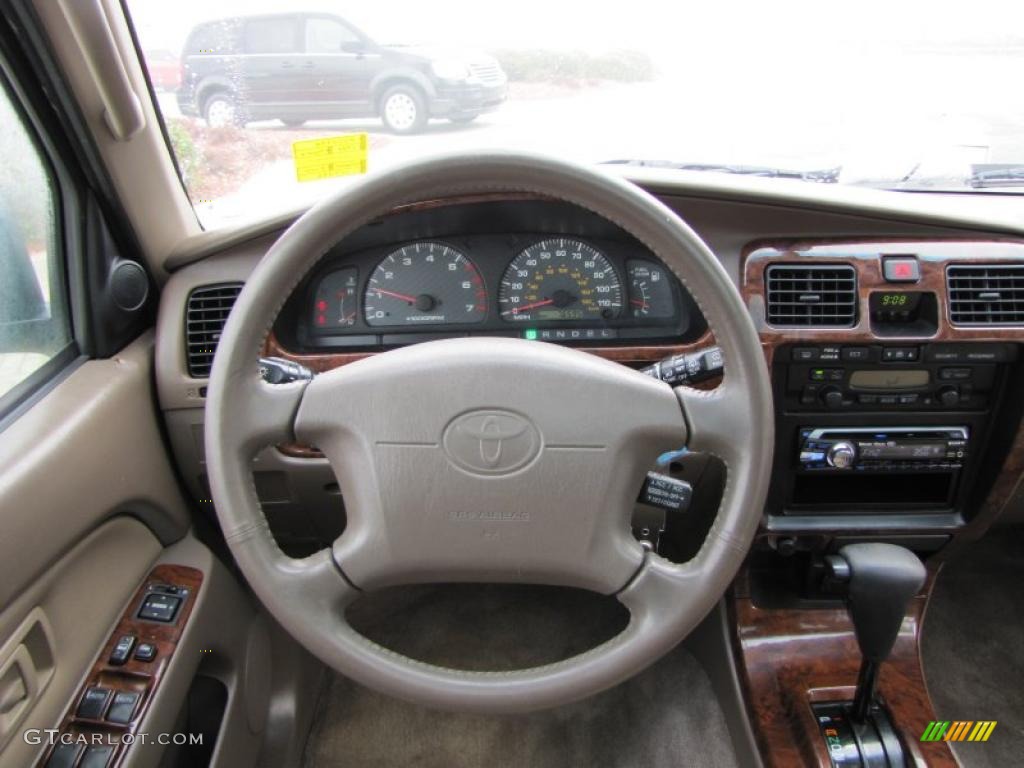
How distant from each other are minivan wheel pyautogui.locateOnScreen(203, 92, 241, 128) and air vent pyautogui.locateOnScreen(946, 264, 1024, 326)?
5.21ft

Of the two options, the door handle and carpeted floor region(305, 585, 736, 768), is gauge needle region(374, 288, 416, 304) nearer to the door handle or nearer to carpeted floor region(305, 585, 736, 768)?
the door handle

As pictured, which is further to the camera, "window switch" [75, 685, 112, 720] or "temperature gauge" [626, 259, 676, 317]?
"temperature gauge" [626, 259, 676, 317]

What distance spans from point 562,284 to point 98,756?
1.21 meters

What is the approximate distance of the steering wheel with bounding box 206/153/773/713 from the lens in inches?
41.2

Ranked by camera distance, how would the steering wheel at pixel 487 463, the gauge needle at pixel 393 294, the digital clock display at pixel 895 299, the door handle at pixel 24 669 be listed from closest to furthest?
1. the steering wheel at pixel 487 463
2. the door handle at pixel 24 669
3. the digital clock display at pixel 895 299
4. the gauge needle at pixel 393 294

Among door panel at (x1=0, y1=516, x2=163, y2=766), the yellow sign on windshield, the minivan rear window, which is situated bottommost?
door panel at (x1=0, y1=516, x2=163, y2=766)

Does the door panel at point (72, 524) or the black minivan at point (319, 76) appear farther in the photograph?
the black minivan at point (319, 76)

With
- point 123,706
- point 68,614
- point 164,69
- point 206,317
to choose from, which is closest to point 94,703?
point 123,706

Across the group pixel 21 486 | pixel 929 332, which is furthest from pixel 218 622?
pixel 929 332

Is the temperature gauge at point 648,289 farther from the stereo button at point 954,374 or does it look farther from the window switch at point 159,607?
the window switch at point 159,607

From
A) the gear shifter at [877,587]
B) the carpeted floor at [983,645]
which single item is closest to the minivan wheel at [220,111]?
the gear shifter at [877,587]

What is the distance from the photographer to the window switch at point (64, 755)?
128cm

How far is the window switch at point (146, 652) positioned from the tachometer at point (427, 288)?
0.79m

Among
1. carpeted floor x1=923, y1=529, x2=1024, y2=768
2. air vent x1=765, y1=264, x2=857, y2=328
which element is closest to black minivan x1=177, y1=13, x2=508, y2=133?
air vent x1=765, y1=264, x2=857, y2=328
